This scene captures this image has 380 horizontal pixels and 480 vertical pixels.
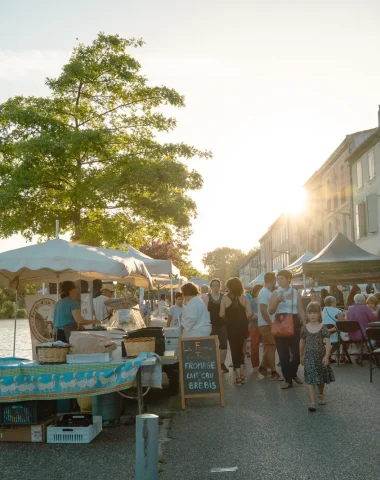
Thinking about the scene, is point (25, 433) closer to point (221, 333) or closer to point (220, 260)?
point (221, 333)

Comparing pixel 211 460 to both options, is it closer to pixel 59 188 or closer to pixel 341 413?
pixel 341 413

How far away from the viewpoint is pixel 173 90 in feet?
78.0

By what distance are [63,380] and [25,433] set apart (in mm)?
734

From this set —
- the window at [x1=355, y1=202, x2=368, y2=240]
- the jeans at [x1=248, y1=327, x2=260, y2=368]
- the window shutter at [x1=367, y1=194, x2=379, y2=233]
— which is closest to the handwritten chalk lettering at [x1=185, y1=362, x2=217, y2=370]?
the jeans at [x1=248, y1=327, x2=260, y2=368]

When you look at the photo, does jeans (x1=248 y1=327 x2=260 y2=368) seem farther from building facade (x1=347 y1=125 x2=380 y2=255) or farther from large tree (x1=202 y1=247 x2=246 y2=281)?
large tree (x1=202 y1=247 x2=246 y2=281)

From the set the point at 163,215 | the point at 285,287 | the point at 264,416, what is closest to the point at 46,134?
the point at 163,215

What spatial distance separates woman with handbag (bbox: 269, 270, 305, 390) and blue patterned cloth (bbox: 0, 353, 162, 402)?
423 centimetres

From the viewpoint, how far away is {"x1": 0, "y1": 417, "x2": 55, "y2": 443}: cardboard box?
24.8ft

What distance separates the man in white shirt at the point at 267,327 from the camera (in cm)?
1236

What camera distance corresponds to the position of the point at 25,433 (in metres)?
7.59

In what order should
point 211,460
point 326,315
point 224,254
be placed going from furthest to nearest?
point 224,254 → point 326,315 → point 211,460

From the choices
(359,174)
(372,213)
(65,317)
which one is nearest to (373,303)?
(65,317)

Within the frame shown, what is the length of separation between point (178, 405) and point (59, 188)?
12465 millimetres

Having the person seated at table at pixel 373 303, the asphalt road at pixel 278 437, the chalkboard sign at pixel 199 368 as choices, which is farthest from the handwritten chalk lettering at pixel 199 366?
the person seated at table at pixel 373 303
